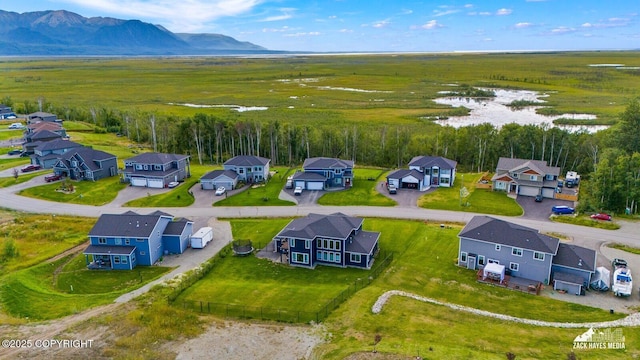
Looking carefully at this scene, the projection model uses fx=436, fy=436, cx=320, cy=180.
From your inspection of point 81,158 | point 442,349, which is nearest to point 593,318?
point 442,349

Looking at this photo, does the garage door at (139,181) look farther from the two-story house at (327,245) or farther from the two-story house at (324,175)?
the two-story house at (327,245)

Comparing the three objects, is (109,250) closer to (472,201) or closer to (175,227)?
(175,227)

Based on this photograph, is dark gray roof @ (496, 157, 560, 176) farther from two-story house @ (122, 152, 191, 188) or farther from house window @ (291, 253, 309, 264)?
two-story house @ (122, 152, 191, 188)

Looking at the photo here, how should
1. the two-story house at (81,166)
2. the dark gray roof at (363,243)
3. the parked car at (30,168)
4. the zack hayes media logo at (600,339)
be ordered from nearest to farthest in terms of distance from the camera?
the zack hayes media logo at (600,339) → the dark gray roof at (363,243) → the two-story house at (81,166) → the parked car at (30,168)

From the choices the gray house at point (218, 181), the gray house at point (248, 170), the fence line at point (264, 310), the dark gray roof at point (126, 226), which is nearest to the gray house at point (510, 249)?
the fence line at point (264, 310)

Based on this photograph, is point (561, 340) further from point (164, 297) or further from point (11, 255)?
point (11, 255)

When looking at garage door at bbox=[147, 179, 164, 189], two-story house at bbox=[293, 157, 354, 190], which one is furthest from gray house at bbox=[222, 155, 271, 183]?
garage door at bbox=[147, 179, 164, 189]

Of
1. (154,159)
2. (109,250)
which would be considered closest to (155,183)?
(154,159)
